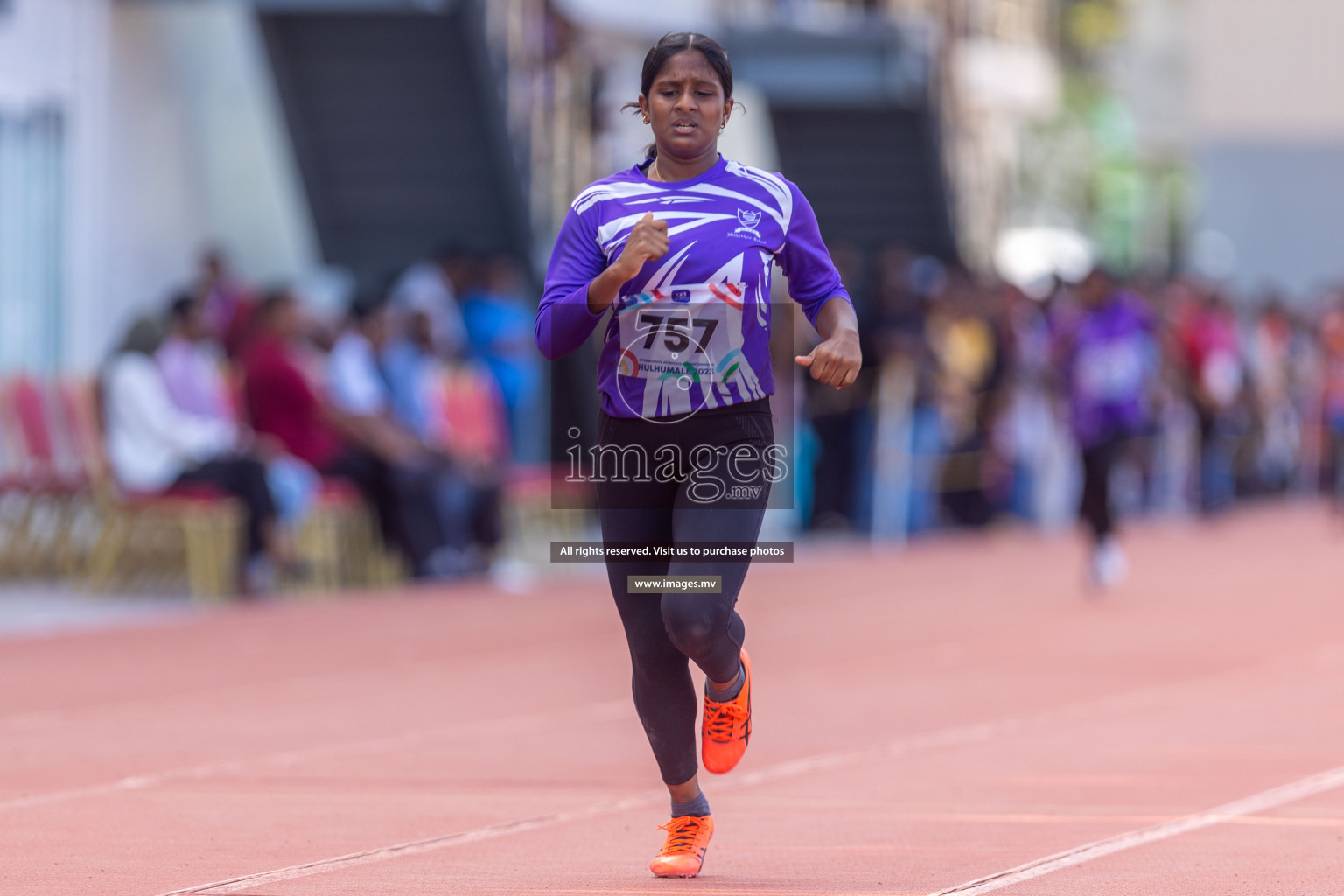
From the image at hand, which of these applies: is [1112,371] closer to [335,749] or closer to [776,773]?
[776,773]

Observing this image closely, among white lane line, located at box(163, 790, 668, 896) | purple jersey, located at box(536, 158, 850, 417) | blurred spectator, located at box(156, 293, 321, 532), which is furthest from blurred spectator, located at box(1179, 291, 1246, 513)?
purple jersey, located at box(536, 158, 850, 417)

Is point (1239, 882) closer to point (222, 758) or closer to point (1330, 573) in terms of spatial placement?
point (222, 758)

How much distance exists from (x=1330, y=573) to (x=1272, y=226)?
15.9 m

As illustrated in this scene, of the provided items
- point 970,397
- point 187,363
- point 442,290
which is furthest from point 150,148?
point 970,397

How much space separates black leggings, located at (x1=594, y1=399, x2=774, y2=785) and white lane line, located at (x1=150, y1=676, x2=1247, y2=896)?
965 millimetres

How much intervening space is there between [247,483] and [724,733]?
831 centimetres

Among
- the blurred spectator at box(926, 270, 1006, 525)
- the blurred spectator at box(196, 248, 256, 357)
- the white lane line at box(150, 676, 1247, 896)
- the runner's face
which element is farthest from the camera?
the blurred spectator at box(926, 270, 1006, 525)

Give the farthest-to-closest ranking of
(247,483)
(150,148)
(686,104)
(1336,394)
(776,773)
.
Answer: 1. (1336,394)
2. (150,148)
3. (247,483)
4. (776,773)
5. (686,104)

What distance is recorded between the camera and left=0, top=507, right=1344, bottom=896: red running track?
6.21 metres

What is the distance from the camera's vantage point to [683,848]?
19.7 feet

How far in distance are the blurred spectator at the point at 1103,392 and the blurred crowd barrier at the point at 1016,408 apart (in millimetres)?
69

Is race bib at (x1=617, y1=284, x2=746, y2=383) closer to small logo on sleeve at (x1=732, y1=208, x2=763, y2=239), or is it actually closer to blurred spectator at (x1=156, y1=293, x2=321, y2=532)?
small logo on sleeve at (x1=732, y1=208, x2=763, y2=239)

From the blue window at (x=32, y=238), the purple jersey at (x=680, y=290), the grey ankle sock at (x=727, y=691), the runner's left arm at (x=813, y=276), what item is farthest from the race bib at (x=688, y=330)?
the blue window at (x=32, y=238)

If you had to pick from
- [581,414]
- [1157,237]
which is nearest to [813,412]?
[581,414]
